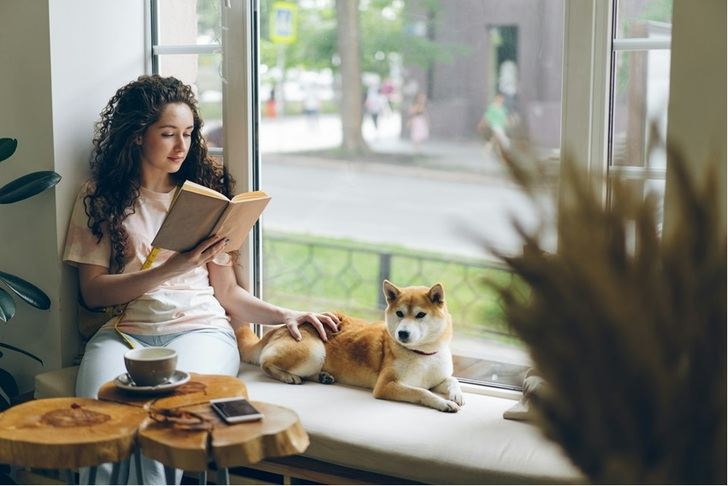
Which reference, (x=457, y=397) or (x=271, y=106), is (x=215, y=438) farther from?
(x=271, y=106)

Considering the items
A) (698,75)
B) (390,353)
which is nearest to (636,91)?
(698,75)

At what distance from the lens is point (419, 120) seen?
8.68 feet

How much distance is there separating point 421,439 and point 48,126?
1588 millimetres

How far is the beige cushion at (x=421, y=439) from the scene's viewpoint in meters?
2.10

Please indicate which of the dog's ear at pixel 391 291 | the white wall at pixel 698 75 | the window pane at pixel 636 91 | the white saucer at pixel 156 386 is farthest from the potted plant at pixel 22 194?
the white wall at pixel 698 75

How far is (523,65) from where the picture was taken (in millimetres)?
2479

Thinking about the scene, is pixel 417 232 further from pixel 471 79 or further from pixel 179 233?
pixel 179 233

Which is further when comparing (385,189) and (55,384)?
(385,189)

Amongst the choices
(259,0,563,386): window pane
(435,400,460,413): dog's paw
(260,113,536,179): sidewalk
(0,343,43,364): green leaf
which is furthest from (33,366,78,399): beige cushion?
(435,400,460,413): dog's paw

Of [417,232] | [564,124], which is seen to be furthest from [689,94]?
[417,232]

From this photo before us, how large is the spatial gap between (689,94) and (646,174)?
3.55 feet

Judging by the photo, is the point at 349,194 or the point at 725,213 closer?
the point at 725,213

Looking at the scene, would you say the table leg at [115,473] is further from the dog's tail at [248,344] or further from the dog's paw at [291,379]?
the dog's tail at [248,344]

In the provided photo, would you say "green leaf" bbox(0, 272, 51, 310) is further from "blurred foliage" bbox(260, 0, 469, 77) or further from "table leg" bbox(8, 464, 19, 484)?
"blurred foliage" bbox(260, 0, 469, 77)
